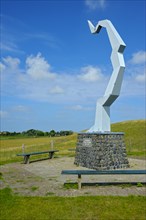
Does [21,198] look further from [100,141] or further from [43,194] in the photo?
[100,141]

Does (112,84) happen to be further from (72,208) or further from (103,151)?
(72,208)

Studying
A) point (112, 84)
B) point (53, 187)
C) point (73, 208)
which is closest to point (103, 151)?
point (112, 84)

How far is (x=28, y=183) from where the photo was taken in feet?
32.1

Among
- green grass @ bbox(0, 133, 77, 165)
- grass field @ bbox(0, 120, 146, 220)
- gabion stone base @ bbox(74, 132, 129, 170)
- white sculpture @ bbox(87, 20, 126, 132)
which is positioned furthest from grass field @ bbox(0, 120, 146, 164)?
grass field @ bbox(0, 120, 146, 220)

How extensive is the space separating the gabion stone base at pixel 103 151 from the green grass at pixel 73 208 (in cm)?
538

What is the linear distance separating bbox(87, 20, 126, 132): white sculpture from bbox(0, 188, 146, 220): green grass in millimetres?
6762

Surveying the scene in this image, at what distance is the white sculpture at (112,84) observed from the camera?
530 inches

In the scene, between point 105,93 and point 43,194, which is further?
point 105,93

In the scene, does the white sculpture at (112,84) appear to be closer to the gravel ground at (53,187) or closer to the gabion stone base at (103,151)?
the gabion stone base at (103,151)

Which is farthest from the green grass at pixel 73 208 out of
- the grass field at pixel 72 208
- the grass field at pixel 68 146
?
the grass field at pixel 68 146

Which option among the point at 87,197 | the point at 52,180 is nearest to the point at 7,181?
the point at 52,180

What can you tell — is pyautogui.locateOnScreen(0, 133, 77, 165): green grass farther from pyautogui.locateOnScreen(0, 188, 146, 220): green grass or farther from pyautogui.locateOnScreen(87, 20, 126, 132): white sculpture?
pyautogui.locateOnScreen(0, 188, 146, 220): green grass

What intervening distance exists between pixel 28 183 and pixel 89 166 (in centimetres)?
438

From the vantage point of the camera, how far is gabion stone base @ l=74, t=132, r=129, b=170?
505 inches
